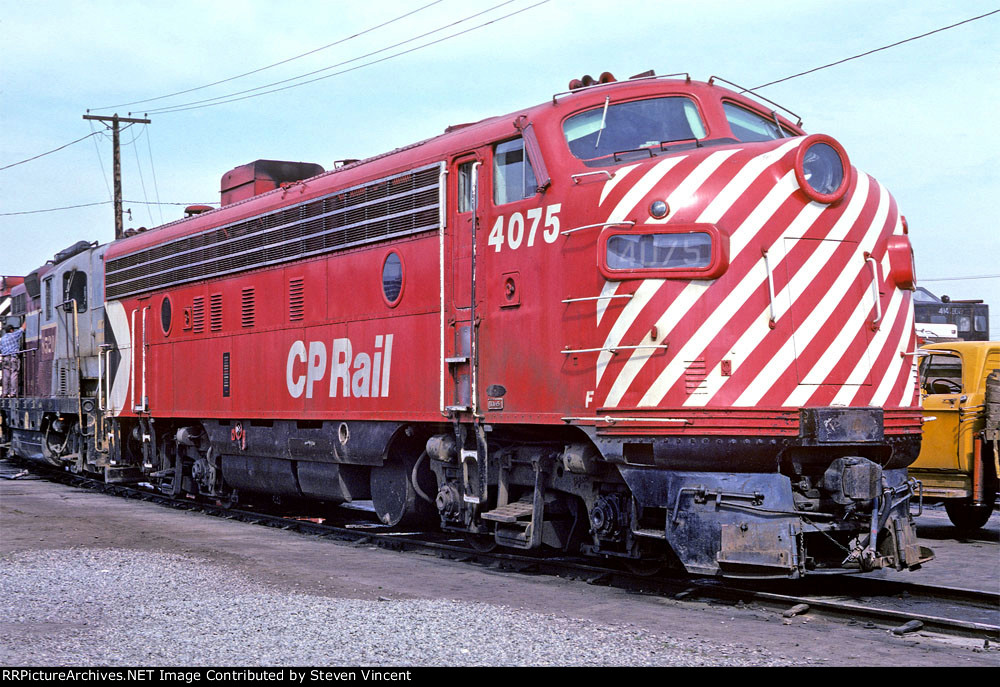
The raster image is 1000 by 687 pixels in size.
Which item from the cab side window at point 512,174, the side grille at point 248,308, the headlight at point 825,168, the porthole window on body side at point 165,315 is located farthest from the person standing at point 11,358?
the headlight at point 825,168

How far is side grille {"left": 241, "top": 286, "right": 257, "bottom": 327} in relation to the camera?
13.0 meters

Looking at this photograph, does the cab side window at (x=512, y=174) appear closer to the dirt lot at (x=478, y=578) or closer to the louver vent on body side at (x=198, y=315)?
the dirt lot at (x=478, y=578)

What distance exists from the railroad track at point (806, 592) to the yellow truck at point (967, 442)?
3.70 metres

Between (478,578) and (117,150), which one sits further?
(117,150)

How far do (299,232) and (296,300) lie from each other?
0.79 meters

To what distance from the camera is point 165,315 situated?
15375 mm

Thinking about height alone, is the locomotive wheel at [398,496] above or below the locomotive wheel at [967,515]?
above

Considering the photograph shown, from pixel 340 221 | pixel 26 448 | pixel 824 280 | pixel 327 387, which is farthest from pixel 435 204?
pixel 26 448

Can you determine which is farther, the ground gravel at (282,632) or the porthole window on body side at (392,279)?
the porthole window on body side at (392,279)

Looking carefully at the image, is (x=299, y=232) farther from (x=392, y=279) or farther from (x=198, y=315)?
(x=198, y=315)

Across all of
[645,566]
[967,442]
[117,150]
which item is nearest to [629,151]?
[645,566]

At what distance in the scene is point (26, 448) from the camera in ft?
72.1

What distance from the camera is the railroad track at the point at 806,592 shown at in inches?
282
